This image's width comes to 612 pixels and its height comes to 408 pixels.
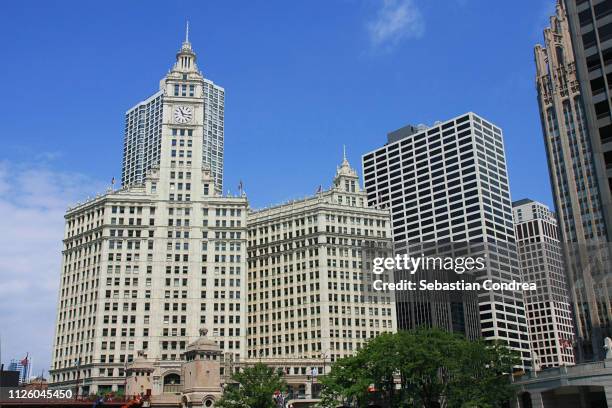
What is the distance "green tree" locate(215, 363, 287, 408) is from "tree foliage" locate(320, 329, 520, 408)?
9.47 m

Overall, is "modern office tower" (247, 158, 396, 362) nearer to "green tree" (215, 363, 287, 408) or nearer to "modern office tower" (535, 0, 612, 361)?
"modern office tower" (535, 0, 612, 361)

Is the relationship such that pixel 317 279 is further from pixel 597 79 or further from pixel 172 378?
pixel 597 79

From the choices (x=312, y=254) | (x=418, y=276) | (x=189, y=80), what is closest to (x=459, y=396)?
(x=312, y=254)

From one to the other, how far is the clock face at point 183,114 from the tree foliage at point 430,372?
3804 inches

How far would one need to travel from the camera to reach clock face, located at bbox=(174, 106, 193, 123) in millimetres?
178625

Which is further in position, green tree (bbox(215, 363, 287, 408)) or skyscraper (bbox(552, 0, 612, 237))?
green tree (bbox(215, 363, 287, 408))

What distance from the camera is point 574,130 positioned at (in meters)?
182

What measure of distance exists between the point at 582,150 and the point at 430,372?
10694 cm

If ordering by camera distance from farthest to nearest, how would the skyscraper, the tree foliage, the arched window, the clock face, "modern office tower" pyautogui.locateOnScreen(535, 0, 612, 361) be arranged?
the clock face, the arched window, the tree foliage, "modern office tower" pyautogui.locateOnScreen(535, 0, 612, 361), the skyscraper

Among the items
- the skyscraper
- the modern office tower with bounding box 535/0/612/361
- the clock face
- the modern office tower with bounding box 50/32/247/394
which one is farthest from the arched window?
the skyscraper

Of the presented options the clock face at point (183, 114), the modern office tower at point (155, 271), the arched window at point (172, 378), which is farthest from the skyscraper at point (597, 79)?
the clock face at point (183, 114)

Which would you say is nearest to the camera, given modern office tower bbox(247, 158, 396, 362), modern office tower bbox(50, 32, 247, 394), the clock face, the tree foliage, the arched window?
the tree foliage

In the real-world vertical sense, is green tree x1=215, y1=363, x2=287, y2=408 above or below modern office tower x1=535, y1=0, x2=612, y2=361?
below

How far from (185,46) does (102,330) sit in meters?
81.3
